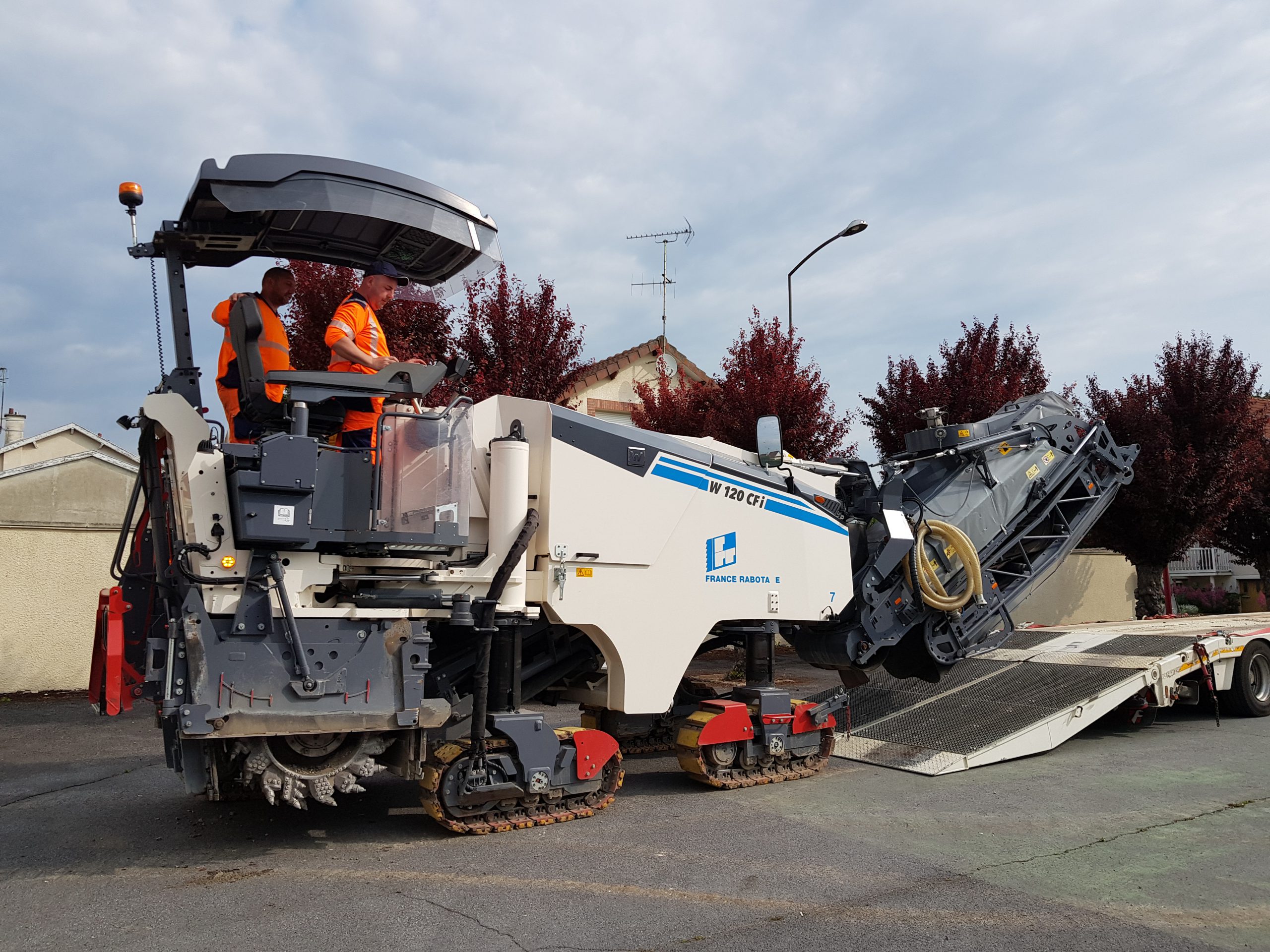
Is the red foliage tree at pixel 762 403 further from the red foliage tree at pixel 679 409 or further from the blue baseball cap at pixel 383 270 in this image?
the blue baseball cap at pixel 383 270

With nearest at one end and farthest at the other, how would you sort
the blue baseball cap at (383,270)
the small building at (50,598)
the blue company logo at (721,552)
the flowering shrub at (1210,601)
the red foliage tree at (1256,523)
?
the blue baseball cap at (383,270), the blue company logo at (721,552), the small building at (50,598), the red foliage tree at (1256,523), the flowering shrub at (1210,601)

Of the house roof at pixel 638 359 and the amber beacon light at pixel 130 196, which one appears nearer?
the amber beacon light at pixel 130 196

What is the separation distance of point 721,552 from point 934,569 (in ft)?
6.97

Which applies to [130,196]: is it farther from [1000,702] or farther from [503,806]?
[1000,702]

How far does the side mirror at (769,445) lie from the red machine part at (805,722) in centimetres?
179

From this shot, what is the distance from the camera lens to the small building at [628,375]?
2105 centimetres

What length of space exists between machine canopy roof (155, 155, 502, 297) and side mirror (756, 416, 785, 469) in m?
2.35

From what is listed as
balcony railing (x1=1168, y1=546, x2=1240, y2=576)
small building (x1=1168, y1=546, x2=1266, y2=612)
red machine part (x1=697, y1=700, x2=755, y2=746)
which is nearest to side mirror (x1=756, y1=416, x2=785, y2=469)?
red machine part (x1=697, y1=700, x2=755, y2=746)

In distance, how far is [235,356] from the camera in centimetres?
540

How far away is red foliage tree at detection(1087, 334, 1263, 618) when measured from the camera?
15.3 meters

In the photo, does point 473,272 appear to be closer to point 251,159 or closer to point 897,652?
point 251,159

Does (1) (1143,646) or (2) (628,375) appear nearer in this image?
(1) (1143,646)

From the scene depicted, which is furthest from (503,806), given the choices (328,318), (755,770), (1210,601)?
(1210,601)

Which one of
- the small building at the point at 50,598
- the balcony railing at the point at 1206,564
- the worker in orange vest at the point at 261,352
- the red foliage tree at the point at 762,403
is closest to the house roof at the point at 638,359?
the red foliage tree at the point at 762,403
